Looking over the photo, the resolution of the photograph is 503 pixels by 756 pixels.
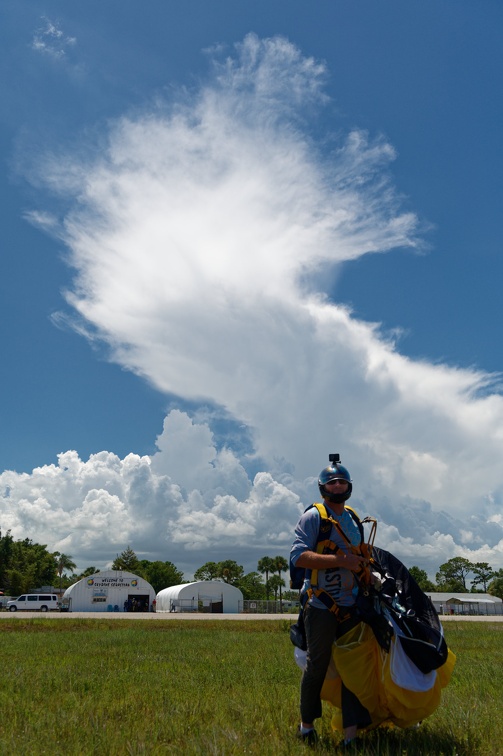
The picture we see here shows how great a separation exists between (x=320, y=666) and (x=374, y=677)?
1.32 feet

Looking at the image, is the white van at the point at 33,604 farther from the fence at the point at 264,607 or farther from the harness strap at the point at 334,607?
the harness strap at the point at 334,607

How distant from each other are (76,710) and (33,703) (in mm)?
650

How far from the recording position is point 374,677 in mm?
4520

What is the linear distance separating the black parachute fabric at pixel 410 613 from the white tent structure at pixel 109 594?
69.2m

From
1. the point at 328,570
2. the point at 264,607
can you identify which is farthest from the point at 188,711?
the point at 264,607

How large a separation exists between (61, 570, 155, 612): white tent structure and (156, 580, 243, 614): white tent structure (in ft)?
10.4

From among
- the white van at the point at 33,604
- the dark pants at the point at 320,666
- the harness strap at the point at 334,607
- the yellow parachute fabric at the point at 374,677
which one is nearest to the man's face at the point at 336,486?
the harness strap at the point at 334,607

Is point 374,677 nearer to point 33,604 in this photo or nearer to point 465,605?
point 33,604

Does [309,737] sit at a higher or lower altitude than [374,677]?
lower

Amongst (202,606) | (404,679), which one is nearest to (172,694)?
(404,679)

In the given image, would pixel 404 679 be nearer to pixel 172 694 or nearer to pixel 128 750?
pixel 128 750

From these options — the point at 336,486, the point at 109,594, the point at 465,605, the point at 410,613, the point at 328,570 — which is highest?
the point at 336,486

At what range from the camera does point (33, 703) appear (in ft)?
19.3

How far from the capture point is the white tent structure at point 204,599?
67500mm
